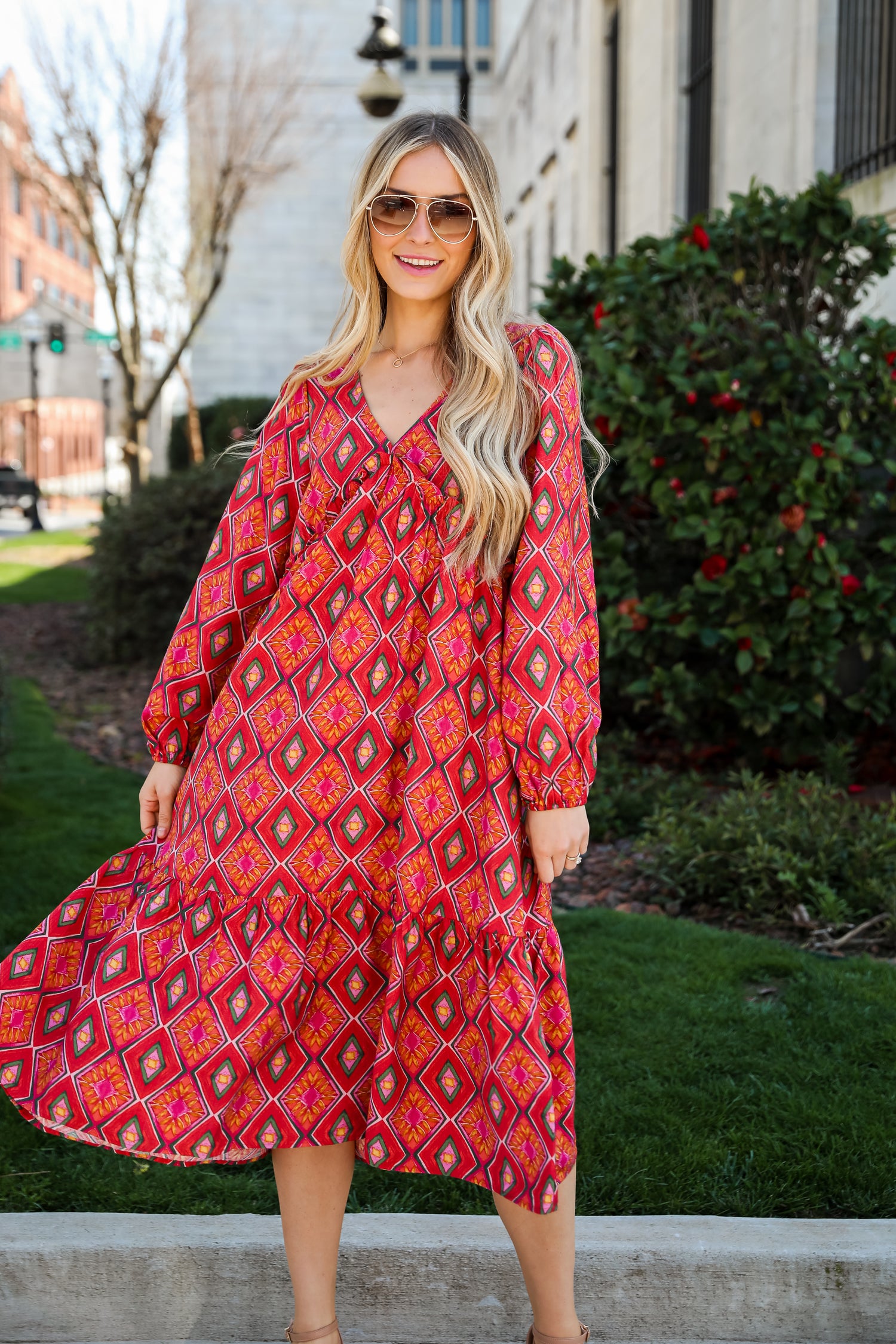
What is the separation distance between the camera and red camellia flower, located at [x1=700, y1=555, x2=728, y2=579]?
5285 millimetres

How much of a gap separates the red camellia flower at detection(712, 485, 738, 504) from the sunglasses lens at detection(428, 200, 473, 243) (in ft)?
11.1

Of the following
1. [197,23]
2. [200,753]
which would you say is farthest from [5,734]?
[197,23]

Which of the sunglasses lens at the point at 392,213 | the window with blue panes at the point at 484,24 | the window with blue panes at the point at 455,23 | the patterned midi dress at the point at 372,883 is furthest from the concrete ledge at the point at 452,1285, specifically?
the window with blue panes at the point at 484,24

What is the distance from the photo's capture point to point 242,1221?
8.14ft

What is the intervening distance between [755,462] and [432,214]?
3454mm

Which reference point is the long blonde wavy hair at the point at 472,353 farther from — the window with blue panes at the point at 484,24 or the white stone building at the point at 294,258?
the window with blue panes at the point at 484,24

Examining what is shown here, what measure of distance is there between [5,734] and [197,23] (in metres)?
14.6

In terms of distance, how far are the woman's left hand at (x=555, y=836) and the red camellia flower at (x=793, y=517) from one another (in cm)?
349

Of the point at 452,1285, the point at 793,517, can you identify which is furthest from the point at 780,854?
the point at 452,1285

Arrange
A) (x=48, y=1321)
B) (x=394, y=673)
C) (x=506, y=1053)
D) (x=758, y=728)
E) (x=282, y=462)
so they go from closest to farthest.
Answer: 1. (x=506, y=1053)
2. (x=394, y=673)
3. (x=282, y=462)
4. (x=48, y=1321)
5. (x=758, y=728)

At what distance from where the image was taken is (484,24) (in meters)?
33.4

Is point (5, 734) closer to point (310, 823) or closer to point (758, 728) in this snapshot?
point (758, 728)

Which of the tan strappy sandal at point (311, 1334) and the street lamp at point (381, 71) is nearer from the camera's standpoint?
the tan strappy sandal at point (311, 1334)

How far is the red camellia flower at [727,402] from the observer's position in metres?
5.20
